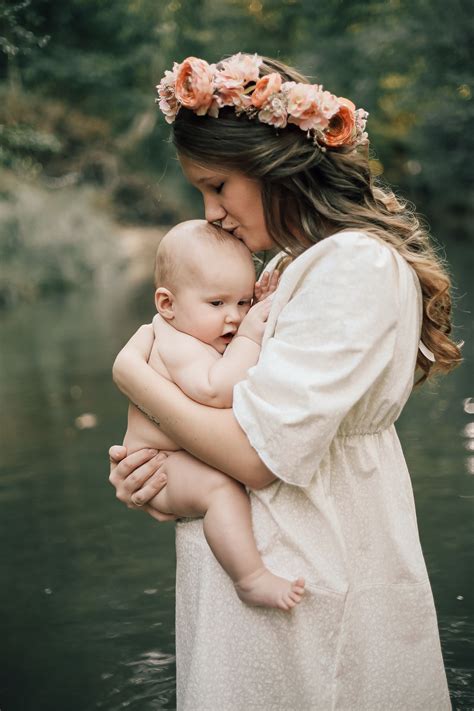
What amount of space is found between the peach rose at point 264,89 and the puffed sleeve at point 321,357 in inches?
13.6

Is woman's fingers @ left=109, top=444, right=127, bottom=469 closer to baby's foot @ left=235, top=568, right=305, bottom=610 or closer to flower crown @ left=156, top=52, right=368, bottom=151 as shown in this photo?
baby's foot @ left=235, top=568, right=305, bottom=610

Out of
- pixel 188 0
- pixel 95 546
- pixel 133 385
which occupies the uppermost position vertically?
pixel 188 0

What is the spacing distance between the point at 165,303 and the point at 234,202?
309 millimetres

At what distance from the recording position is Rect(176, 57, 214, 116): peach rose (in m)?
2.05

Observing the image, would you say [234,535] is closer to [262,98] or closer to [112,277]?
[262,98]

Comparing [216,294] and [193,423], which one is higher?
[216,294]

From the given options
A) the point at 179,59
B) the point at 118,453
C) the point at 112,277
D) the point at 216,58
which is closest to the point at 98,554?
the point at 118,453

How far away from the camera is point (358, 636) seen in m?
2.05

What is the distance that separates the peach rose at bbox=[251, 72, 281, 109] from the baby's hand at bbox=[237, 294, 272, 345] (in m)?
0.42

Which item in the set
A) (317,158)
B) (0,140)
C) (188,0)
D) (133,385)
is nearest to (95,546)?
(133,385)

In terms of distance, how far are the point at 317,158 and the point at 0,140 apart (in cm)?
620

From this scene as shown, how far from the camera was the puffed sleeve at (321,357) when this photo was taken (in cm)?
184

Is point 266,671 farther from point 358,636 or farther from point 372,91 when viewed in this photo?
point 372,91

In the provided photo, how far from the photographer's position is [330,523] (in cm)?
200
